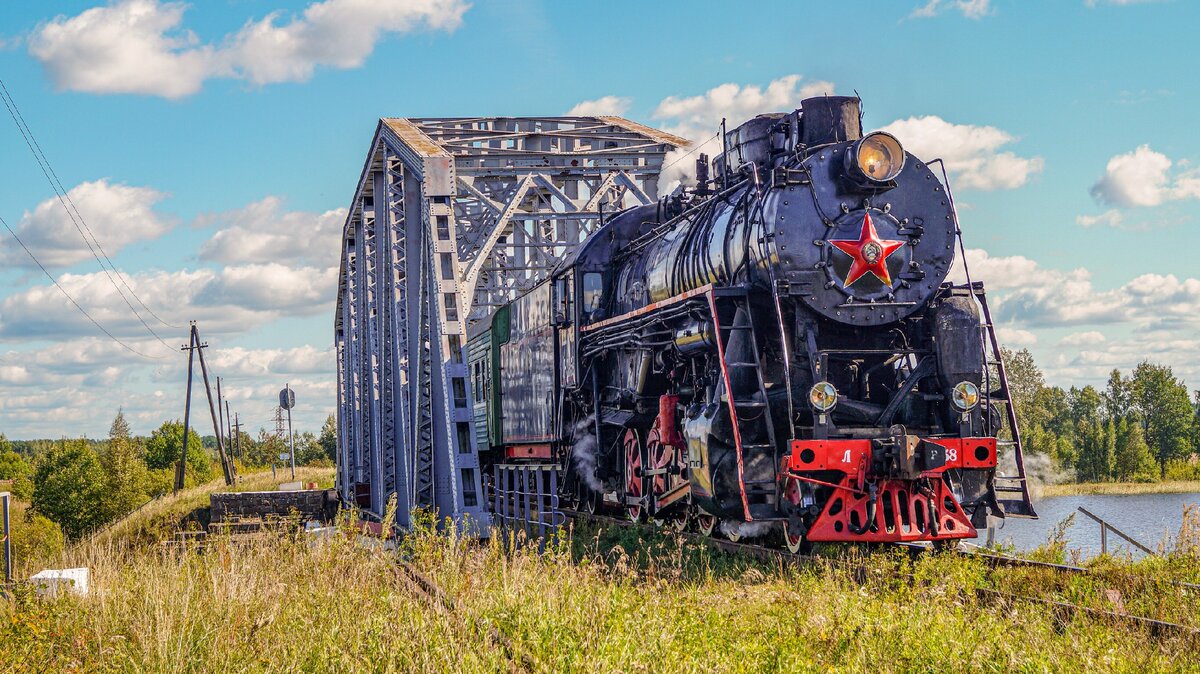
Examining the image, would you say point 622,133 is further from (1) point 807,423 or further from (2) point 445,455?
(1) point 807,423

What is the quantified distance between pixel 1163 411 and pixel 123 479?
150 feet

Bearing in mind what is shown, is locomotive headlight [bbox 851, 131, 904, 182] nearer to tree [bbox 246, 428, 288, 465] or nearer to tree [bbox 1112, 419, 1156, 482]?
tree [bbox 1112, 419, 1156, 482]

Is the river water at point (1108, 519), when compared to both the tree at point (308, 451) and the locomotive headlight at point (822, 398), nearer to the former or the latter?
the locomotive headlight at point (822, 398)

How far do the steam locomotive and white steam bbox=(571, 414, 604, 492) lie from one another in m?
2.60

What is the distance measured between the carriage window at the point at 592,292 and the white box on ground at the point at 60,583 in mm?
7656

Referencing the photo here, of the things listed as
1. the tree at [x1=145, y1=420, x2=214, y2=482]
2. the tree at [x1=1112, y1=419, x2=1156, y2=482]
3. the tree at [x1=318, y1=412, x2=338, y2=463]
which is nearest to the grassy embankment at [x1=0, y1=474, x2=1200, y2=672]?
the tree at [x1=1112, y1=419, x2=1156, y2=482]

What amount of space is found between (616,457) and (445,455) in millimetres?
2506

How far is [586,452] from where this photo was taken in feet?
50.0

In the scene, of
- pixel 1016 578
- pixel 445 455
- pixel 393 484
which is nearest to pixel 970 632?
pixel 1016 578

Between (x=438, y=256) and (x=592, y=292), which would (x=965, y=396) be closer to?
(x=592, y=292)

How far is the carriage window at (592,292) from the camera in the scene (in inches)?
600

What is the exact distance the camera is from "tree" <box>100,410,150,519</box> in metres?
45.8

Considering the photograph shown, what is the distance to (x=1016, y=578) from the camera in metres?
9.23

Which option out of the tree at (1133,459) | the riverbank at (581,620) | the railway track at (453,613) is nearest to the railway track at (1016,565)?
the riverbank at (581,620)
